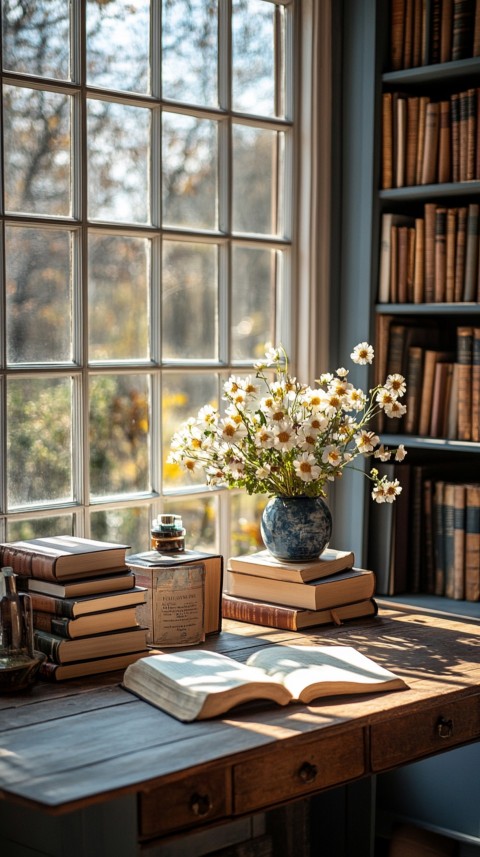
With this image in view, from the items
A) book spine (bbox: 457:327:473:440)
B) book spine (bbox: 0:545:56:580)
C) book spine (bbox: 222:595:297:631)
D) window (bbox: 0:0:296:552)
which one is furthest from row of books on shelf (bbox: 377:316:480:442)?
book spine (bbox: 0:545:56:580)

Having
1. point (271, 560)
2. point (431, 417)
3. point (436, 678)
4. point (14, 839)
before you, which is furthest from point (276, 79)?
point (14, 839)

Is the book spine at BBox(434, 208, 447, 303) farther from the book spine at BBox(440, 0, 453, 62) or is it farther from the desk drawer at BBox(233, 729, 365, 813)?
the desk drawer at BBox(233, 729, 365, 813)

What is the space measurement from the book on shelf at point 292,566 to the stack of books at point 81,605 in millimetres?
392

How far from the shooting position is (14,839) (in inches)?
83.8

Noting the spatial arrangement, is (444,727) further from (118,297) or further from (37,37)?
(37,37)

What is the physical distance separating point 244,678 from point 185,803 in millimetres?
291

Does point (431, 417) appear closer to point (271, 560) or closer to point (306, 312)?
point (306, 312)

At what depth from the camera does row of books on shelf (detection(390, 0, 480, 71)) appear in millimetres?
2887

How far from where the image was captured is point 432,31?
2.96 metres

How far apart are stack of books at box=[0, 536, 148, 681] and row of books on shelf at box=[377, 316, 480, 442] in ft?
3.69

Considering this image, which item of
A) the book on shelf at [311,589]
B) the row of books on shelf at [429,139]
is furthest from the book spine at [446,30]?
the book on shelf at [311,589]

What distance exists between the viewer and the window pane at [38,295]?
2518mm

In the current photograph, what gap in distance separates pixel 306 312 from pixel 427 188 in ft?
1.54

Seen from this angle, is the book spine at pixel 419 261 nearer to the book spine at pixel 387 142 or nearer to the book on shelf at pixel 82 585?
the book spine at pixel 387 142
